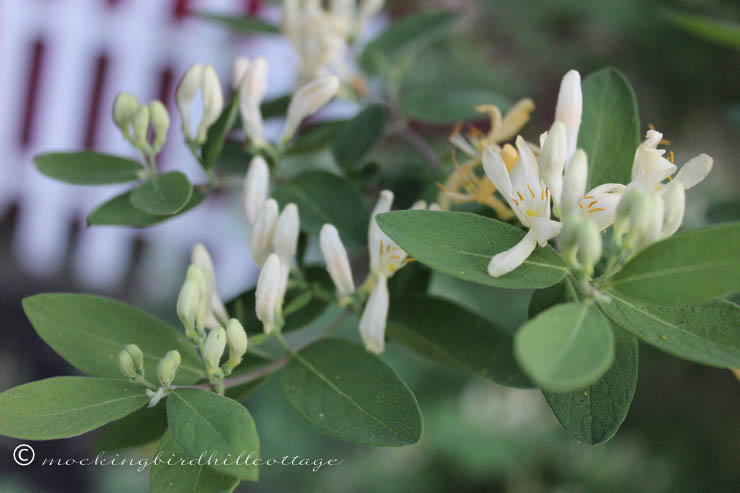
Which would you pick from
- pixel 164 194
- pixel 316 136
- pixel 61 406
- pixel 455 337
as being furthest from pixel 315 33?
pixel 61 406

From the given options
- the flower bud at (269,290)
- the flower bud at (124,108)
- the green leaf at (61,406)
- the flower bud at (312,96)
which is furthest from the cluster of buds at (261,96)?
the green leaf at (61,406)

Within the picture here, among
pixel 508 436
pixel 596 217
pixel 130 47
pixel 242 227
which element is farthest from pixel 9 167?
pixel 596 217

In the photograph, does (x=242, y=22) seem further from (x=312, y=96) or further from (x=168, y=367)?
(x=168, y=367)

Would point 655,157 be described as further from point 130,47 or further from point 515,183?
point 130,47

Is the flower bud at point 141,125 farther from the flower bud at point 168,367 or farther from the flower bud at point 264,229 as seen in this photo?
the flower bud at point 168,367

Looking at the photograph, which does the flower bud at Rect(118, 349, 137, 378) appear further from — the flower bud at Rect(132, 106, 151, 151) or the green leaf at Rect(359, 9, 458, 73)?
the green leaf at Rect(359, 9, 458, 73)

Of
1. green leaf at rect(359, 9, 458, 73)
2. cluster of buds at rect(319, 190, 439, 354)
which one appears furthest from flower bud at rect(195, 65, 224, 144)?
green leaf at rect(359, 9, 458, 73)
